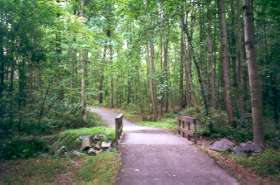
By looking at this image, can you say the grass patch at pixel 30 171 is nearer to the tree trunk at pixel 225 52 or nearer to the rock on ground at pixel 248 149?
the rock on ground at pixel 248 149

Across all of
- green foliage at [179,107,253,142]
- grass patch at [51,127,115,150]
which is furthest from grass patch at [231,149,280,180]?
grass patch at [51,127,115,150]

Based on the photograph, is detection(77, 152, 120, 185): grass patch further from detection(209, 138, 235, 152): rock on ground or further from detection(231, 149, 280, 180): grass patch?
detection(231, 149, 280, 180): grass patch

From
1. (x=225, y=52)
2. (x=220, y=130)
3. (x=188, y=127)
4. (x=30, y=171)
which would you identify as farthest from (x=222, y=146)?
(x=30, y=171)

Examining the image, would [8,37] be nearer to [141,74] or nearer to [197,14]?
[197,14]

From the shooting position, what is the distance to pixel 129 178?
25.4 ft

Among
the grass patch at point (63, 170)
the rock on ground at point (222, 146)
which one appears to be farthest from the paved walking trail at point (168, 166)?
the rock on ground at point (222, 146)

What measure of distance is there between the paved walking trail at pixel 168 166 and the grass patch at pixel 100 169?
236mm

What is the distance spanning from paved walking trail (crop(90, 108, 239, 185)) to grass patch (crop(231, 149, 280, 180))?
912 mm

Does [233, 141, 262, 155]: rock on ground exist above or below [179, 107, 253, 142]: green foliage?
below

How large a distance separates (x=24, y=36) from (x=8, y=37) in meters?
0.71

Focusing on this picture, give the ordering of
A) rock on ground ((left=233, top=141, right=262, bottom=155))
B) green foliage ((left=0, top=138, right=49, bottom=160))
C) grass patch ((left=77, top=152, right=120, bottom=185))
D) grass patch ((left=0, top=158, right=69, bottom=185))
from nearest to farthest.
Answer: grass patch ((left=77, top=152, right=120, bottom=185)), grass patch ((left=0, top=158, right=69, bottom=185)), rock on ground ((left=233, top=141, right=262, bottom=155)), green foliage ((left=0, top=138, right=49, bottom=160))

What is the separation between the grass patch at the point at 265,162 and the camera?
8.13 metres

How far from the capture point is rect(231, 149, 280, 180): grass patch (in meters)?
8.13

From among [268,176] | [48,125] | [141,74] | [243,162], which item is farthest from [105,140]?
[141,74]
